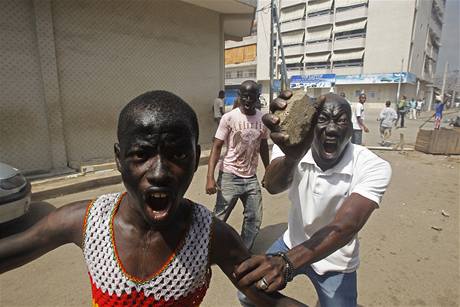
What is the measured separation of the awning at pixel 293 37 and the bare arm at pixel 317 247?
46.1m

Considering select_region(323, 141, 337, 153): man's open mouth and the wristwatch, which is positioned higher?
select_region(323, 141, 337, 153): man's open mouth

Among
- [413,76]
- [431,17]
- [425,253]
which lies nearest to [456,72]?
[431,17]

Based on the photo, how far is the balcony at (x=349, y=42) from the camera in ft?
121

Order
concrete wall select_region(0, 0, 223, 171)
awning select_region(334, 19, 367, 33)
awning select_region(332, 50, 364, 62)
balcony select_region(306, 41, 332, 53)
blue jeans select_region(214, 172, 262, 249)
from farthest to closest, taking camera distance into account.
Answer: balcony select_region(306, 41, 332, 53)
awning select_region(332, 50, 364, 62)
awning select_region(334, 19, 367, 33)
concrete wall select_region(0, 0, 223, 171)
blue jeans select_region(214, 172, 262, 249)

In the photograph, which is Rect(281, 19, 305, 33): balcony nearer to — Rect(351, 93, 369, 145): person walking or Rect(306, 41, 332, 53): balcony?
Rect(306, 41, 332, 53): balcony

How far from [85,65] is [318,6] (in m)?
42.3

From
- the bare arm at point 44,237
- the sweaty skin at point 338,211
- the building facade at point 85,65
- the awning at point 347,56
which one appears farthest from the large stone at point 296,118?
the awning at point 347,56

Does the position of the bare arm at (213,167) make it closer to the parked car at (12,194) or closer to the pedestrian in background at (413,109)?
the parked car at (12,194)

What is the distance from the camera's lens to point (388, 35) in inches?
1359

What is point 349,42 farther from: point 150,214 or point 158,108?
point 150,214

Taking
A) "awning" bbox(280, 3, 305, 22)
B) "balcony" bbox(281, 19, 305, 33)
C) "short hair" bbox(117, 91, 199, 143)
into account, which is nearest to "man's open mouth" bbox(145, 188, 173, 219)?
"short hair" bbox(117, 91, 199, 143)

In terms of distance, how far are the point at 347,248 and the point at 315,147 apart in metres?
0.64

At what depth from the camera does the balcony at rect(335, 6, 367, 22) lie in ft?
120

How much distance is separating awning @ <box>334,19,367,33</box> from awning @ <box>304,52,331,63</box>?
3213 millimetres
